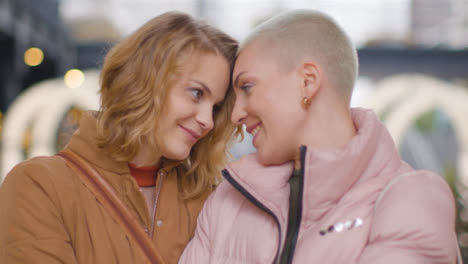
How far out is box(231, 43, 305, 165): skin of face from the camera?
5.38ft

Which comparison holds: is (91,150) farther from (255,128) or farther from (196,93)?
(255,128)

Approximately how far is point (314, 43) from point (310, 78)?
153mm

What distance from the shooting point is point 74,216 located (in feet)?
5.62

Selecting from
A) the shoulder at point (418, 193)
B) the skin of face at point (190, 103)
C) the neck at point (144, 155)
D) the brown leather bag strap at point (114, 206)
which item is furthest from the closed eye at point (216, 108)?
the shoulder at point (418, 193)

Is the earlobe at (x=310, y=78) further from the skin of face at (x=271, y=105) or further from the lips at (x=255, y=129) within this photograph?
the lips at (x=255, y=129)

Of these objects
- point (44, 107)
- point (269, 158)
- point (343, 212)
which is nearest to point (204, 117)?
point (269, 158)

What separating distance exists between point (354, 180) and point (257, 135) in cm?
Answer: 41

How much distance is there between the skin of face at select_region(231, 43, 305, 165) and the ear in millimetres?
18

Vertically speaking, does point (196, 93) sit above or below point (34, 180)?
above

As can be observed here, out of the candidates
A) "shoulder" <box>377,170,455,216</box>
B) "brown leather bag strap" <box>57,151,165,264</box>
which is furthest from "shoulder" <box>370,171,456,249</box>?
"brown leather bag strap" <box>57,151,165,264</box>

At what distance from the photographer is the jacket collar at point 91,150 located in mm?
1889

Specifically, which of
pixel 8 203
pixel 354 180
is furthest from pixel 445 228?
pixel 8 203

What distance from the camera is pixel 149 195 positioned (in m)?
2.02

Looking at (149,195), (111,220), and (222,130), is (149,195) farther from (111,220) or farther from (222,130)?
(222,130)
